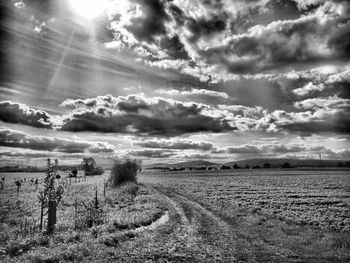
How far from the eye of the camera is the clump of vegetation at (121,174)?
279 ft

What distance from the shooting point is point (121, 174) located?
8569 cm

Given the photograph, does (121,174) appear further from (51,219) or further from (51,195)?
(51,219)

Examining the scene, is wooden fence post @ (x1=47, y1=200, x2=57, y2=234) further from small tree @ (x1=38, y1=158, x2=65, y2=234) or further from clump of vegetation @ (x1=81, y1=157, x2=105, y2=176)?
clump of vegetation @ (x1=81, y1=157, x2=105, y2=176)

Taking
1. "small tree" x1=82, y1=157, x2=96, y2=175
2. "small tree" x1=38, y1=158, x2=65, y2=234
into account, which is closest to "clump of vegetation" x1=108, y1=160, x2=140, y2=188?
"small tree" x1=38, y1=158, x2=65, y2=234

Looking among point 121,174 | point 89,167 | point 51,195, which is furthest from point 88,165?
point 51,195

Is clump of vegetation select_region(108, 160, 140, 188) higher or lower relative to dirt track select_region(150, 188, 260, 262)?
higher

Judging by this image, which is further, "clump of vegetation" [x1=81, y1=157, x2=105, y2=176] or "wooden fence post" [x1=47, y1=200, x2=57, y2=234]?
"clump of vegetation" [x1=81, y1=157, x2=105, y2=176]

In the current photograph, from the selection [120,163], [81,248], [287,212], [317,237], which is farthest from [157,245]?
[120,163]

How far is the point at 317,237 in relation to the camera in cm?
2150

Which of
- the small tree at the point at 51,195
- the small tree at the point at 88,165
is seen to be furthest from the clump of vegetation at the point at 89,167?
the small tree at the point at 51,195

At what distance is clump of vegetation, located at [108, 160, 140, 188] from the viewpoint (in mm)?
85062

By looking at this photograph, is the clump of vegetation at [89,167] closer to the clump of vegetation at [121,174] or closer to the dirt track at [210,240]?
the clump of vegetation at [121,174]

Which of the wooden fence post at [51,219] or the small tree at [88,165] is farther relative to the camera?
the small tree at [88,165]

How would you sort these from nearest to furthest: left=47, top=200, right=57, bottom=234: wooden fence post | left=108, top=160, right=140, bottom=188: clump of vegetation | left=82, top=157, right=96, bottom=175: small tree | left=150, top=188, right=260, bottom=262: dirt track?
left=150, top=188, right=260, bottom=262: dirt track → left=47, top=200, right=57, bottom=234: wooden fence post → left=108, top=160, right=140, bottom=188: clump of vegetation → left=82, top=157, right=96, bottom=175: small tree
